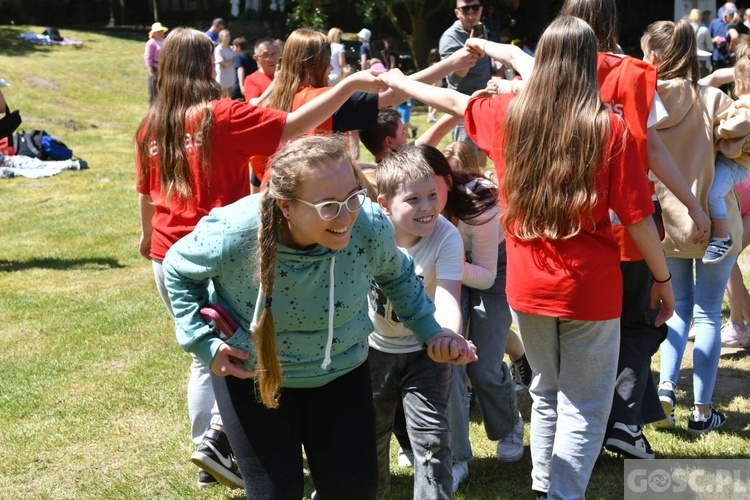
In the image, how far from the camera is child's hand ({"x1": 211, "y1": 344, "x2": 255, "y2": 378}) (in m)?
2.89

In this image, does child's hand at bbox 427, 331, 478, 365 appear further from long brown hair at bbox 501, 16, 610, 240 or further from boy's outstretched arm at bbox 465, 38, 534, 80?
boy's outstretched arm at bbox 465, 38, 534, 80

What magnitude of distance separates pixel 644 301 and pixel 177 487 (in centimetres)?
235

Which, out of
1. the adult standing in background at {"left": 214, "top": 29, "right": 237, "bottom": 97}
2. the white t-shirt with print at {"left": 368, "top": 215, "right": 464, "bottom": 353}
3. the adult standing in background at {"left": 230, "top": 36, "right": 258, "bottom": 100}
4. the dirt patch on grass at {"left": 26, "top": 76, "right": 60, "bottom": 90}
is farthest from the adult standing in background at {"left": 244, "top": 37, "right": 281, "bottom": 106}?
the dirt patch on grass at {"left": 26, "top": 76, "right": 60, "bottom": 90}

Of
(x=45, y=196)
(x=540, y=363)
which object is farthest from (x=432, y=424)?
(x=45, y=196)

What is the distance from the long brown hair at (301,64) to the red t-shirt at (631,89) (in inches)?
64.1

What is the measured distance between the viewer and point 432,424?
3.45 metres

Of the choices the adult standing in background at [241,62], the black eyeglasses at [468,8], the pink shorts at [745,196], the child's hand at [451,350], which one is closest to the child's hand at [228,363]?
the child's hand at [451,350]

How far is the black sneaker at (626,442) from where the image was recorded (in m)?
4.32

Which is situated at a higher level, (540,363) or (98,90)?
(540,363)

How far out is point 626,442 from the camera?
433cm

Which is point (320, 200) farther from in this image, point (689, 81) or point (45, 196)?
point (45, 196)

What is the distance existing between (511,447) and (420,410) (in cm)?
116

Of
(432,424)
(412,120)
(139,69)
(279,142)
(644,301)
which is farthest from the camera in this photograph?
(139,69)

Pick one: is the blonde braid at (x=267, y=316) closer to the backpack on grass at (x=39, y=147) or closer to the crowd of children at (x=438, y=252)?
the crowd of children at (x=438, y=252)
